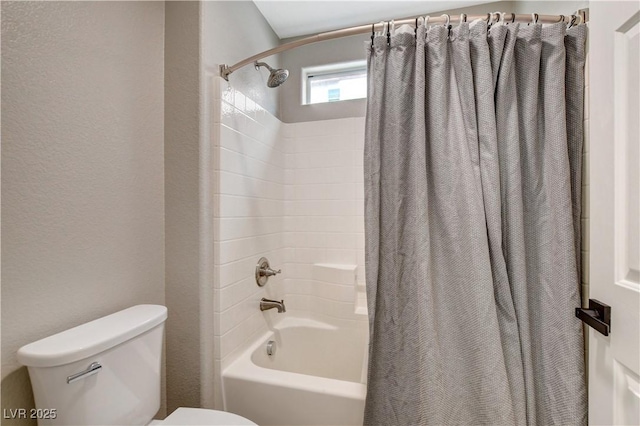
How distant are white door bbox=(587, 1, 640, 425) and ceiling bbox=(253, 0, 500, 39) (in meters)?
1.31

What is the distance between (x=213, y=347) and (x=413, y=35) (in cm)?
159

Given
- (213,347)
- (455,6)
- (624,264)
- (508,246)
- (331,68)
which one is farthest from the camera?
(331,68)

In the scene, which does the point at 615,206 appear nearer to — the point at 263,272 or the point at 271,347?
the point at 263,272

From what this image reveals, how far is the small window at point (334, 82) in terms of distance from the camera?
7.17ft

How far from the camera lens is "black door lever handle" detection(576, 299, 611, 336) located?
2.60ft

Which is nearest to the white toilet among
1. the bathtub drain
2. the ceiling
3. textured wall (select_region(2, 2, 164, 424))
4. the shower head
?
textured wall (select_region(2, 2, 164, 424))

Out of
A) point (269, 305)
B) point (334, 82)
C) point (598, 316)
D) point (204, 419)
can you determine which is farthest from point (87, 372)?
point (334, 82)

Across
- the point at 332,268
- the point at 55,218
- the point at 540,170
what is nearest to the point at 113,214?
the point at 55,218

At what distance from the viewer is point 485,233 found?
1.03m

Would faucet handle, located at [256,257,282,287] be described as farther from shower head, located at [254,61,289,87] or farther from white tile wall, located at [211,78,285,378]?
shower head, located at [254,61,289,87]

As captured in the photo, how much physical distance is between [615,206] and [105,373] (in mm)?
1536

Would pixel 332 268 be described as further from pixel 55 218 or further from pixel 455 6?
pixel 455 6

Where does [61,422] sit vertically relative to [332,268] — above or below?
below

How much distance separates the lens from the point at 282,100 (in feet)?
7.51
